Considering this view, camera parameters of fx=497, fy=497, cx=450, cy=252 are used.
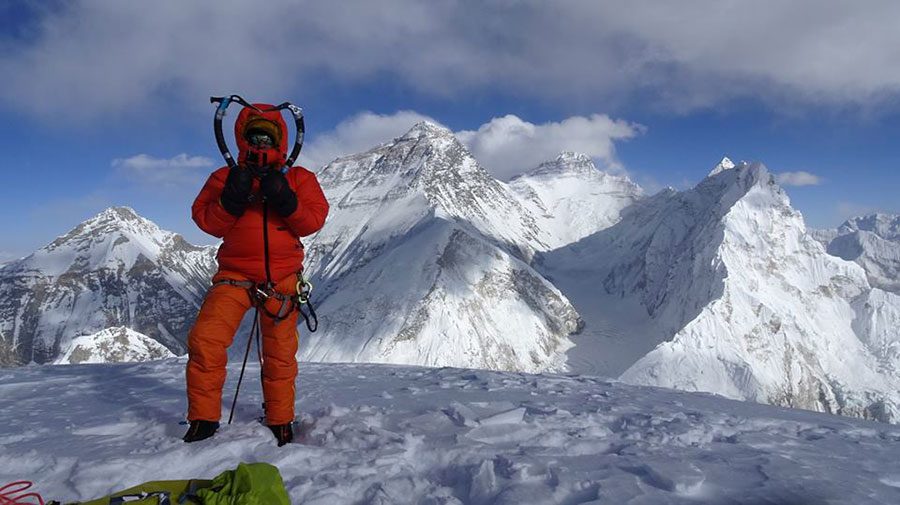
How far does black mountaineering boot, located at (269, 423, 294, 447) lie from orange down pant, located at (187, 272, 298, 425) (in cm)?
5

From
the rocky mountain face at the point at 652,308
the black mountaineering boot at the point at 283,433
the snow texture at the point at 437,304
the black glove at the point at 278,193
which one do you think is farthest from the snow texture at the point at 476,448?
the snow texture at the point at 437,304

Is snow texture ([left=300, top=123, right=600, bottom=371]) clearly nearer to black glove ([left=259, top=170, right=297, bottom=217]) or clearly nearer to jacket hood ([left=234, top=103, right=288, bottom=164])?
jacket hood ([left=234, top=103, right=288, bottom=164])

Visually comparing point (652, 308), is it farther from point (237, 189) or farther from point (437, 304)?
point (237, 189)

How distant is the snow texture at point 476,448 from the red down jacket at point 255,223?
190 cm

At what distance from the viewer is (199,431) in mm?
5223

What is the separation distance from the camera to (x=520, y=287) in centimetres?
11919

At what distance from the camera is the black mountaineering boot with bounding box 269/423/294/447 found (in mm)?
5343

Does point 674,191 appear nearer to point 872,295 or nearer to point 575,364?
point 872,295

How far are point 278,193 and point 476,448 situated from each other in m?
3.37

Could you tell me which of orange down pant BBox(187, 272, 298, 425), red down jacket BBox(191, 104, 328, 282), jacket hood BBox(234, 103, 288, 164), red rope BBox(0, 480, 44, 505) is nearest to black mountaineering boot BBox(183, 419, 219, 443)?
orange down pant BBox(187, 272, 298, 425)

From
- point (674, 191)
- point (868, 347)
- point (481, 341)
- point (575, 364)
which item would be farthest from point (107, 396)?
point (674, 191)

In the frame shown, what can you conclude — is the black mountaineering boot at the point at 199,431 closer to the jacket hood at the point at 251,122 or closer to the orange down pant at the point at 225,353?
the orange down pant at the point at 225,353

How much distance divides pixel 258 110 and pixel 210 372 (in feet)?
9.67

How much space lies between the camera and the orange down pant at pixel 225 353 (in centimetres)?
529
